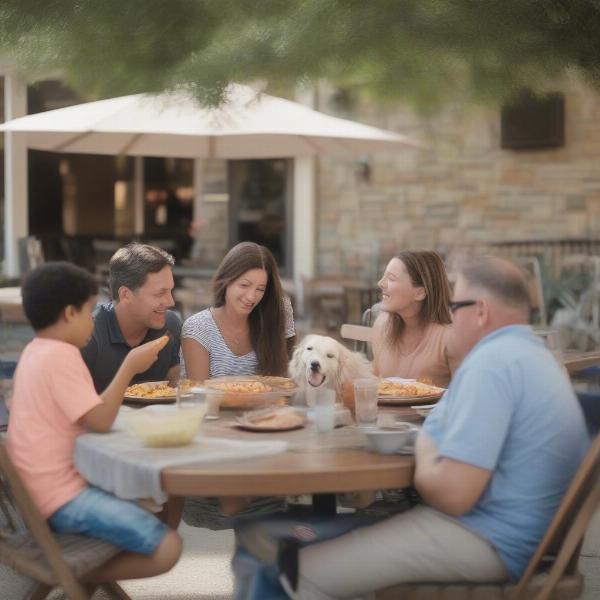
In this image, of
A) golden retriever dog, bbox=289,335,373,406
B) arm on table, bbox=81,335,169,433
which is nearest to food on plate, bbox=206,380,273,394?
golden retriever dog, bbox=289,335,373,406

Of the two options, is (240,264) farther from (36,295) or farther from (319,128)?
(319,128)

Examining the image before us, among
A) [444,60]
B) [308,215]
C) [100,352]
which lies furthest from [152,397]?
[308,215]

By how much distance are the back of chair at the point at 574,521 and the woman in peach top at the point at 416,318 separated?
66.5 inches

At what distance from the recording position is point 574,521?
117 inches

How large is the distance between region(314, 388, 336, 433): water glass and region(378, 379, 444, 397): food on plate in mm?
523

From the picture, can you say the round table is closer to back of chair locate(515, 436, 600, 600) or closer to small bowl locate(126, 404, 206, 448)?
small bowl locate(126, 404, 206, 448)

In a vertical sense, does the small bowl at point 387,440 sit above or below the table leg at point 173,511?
above

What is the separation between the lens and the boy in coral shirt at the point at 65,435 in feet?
10.3

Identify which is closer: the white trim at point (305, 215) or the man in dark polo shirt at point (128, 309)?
the man in dark polo shirt at point (128, 309)

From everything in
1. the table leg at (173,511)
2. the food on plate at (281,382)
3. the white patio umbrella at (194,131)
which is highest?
the white patio umbrella at (194,131)

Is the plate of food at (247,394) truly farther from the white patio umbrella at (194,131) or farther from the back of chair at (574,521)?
the white patio umbrella at (194,131)

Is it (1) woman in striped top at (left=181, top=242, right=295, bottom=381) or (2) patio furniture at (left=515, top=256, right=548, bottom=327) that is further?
(2) patio furniture at (left=515, top=256, right=548, bottom=327)

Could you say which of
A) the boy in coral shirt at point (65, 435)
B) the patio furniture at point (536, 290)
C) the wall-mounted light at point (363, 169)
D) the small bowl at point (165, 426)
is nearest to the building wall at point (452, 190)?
the wall-mounted light at point (363, 169)

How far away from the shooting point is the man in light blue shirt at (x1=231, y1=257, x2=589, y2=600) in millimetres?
2861
